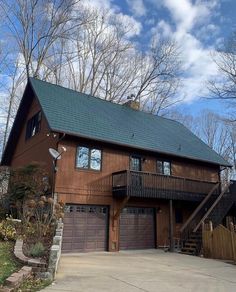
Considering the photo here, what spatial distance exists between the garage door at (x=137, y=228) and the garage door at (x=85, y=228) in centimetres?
121

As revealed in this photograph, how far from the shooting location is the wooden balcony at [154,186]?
1669 cm

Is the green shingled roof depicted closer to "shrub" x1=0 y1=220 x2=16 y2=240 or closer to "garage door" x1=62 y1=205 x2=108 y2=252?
"garage door" x1=62 y1=205 x2=108 y2=252

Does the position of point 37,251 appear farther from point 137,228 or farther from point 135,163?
point 135,163

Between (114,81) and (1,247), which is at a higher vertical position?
(114,81)

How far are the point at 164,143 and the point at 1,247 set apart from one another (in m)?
12.9

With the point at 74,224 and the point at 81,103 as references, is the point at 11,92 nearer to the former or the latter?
the point at 81,103

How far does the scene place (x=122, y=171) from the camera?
17047mm

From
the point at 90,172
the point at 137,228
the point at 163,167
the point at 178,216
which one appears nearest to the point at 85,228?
the point at 90,172

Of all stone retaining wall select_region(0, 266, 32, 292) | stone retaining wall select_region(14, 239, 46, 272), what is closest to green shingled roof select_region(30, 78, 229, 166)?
stone retaining wall select_region(14, 239, 46, 272)

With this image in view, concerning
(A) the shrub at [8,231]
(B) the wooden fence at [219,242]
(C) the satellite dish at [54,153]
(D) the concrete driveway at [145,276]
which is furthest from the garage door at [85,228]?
(B) the wooden fence at [219,242]

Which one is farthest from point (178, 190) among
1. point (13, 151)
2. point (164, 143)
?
point (13, 151)

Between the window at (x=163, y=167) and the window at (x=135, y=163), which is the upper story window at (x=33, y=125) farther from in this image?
the window at (x=163, y=167)

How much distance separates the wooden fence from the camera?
46.8 feet

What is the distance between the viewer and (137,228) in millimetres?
18328
